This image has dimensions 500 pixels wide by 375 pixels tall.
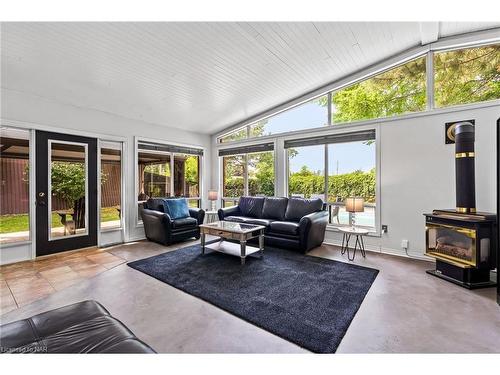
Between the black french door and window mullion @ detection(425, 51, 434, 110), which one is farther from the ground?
window mullion @ detection(425, 51, 434, 110)

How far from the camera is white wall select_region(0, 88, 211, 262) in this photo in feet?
11.5

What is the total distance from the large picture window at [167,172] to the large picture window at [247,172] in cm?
77

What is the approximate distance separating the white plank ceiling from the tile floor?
2573 millimetres

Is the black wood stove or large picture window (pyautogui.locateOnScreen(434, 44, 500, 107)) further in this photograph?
large picture window (pyautogui.locateOnScreen(434, 44, 500, 107))

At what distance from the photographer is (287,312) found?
215 cm

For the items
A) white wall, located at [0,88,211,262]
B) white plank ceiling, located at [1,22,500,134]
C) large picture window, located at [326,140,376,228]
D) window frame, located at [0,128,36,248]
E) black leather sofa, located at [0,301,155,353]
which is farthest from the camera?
large picture window, located at [326,140,376,228]

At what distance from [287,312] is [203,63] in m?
3.29

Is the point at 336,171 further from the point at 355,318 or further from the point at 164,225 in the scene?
the point at 164,225

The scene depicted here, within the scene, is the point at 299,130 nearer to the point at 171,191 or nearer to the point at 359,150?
the point at 359,150

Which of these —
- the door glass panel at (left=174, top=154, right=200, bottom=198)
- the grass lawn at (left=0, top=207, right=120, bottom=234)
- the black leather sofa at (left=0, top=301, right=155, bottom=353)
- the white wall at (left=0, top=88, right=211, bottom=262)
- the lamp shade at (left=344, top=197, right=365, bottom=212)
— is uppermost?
the white wall at (left=0, top=88, right=211, bottom=262)

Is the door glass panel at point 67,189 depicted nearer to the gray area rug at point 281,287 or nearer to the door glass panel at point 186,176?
the gray area rug at point 281,287

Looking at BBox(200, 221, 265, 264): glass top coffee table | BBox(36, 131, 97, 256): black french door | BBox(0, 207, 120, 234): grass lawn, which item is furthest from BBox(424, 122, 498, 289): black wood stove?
BBox(0, 207, 120, 234): grass lawn

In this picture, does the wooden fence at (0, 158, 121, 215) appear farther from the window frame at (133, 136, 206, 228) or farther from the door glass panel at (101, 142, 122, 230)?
the window frame at (133, 136, 206, 228)
